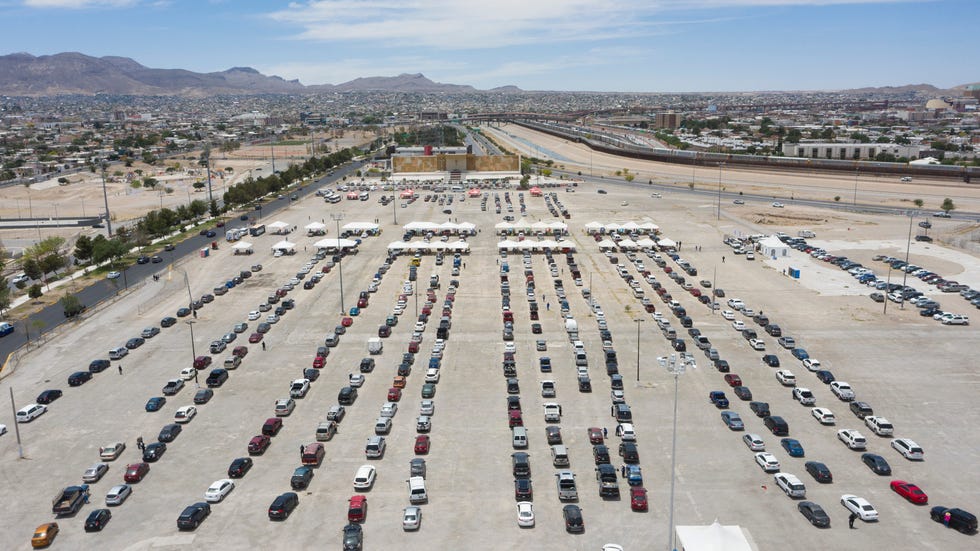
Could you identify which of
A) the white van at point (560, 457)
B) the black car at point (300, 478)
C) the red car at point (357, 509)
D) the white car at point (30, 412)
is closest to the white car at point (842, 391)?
the white van at point (560, 457)

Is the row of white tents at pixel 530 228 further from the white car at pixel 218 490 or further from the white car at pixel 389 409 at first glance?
the white car at pixel 218 490

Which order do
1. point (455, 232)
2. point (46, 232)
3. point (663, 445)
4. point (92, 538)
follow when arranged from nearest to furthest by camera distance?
point (92, 538) → point (663, 445) → point (455, 232) → point (46, 232)

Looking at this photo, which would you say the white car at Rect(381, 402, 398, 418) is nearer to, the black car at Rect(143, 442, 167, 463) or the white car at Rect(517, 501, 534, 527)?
the black car at Rect(143, 442, 167, 463)

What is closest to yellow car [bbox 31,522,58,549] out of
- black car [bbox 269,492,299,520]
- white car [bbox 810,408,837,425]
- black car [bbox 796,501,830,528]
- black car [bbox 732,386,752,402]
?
black car [bbox 269,492,299,520]

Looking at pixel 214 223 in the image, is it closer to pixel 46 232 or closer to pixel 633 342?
pixel 46 232

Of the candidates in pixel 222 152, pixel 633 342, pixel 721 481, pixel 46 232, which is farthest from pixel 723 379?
pixel 222 152

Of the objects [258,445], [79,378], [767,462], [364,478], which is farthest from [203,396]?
[767,462]
